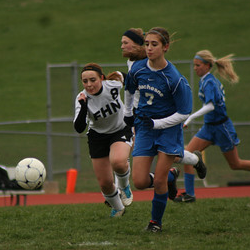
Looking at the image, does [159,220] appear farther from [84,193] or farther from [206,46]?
[206,46]

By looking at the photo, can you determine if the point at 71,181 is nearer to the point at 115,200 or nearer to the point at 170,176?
the point at 115,200

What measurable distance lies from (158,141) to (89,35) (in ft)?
87.0

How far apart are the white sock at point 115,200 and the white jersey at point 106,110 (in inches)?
29.9

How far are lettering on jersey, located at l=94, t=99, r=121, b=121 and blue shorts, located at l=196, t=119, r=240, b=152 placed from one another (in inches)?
84.5

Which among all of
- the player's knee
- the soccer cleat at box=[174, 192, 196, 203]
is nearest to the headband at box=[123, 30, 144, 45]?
the player's knee

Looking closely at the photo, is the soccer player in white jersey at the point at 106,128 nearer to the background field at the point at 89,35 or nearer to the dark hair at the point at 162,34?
the dark hair at the point at 162,34

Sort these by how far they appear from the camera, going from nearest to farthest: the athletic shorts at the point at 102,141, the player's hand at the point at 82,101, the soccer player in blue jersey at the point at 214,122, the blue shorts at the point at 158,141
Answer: the blue shorts at the point at 158,141, the player's hand at the point at 82,101, the athletic shorts at the point at 102,141, the soccer player in blue jersey at the point at 214,122

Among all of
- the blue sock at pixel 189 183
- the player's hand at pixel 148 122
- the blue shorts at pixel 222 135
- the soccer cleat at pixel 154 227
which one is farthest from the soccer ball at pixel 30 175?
the blue shorts at pixel 222 135

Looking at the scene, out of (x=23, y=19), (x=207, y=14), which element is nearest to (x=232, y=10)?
(x=207, y=14)

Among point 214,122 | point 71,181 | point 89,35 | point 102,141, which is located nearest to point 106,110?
point 102,141

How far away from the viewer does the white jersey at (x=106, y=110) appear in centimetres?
661

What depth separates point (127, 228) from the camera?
628 cm

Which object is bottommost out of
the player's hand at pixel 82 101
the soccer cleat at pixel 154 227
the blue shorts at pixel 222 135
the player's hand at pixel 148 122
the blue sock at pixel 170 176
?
the soccer cleat at pixel 154 227

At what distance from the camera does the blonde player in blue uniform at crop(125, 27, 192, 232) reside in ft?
A: 19.2
